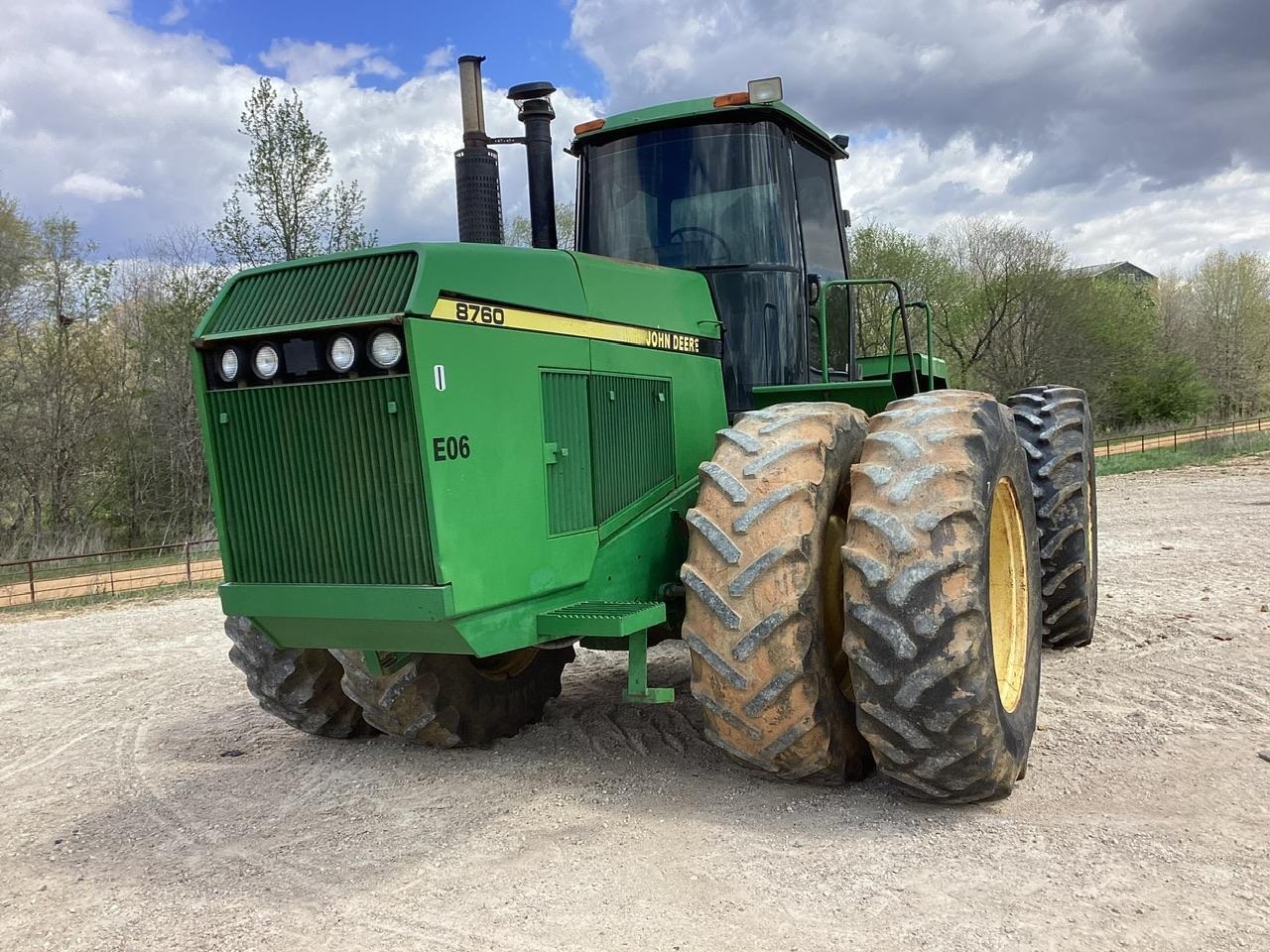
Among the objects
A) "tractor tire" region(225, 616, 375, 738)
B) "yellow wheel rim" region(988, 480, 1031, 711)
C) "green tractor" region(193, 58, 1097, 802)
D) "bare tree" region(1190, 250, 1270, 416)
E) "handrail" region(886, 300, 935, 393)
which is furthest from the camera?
"bare tree" region(1190, 250, 1270, 416)

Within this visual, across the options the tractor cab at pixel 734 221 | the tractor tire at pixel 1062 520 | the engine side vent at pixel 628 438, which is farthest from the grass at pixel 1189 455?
the engine side vent at pixel 628 438

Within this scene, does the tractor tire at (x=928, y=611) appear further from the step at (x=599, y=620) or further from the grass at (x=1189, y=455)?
the grass at (x=1189, y=455)

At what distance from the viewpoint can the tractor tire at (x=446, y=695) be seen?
4.66 meters

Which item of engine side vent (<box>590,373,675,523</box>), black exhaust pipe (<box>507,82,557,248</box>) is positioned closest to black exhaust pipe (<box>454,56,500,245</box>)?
black exhaust pipe (<box>507,82,557,248</box>)

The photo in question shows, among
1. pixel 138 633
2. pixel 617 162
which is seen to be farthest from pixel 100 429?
pixel 617 162

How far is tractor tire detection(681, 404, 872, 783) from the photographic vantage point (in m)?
3.59

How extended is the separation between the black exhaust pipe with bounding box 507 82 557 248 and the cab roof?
319 millimetres

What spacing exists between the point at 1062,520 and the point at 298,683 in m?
4.34

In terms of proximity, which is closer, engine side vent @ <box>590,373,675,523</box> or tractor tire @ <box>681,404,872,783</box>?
tractor tire @ <box>681,404,872,783</box>

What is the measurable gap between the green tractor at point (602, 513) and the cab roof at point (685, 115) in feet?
0.93

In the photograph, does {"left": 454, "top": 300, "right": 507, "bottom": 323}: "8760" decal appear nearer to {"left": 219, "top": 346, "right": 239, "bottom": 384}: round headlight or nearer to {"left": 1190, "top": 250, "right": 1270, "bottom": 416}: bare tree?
{"left": 219, "top": 346, "right": 239, "bottom": 384}: round headlight

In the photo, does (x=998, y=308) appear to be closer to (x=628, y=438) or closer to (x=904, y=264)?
(x=904, y=264)

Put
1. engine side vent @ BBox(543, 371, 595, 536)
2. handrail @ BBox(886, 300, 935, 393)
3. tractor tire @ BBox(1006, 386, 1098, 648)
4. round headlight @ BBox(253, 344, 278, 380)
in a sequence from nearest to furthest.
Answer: round headlight @ BBox(253, 344, 278, 380)
engine side vent @ BBox(543, 371, 595, 536)
handrail @ BBox(886, 300, 935, 393)
tractor tire @ BBox(1006, 386, 1098, 648)

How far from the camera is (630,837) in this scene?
3760 mm
